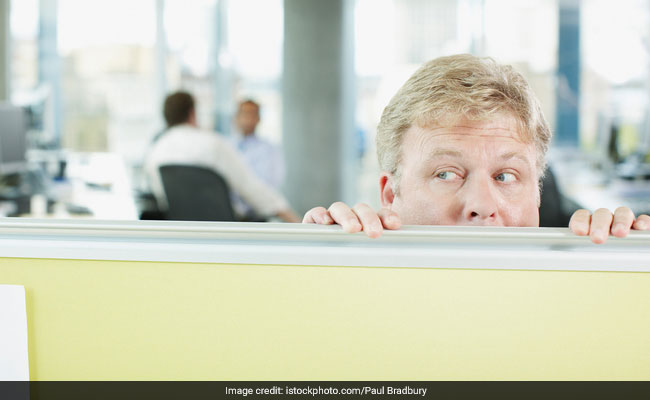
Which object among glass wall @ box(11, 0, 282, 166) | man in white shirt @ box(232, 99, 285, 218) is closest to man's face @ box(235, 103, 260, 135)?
man in white shirt @ box(232, 99, 285, 218)

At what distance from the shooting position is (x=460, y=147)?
1.19 metres

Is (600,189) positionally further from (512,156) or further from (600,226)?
(600,226)

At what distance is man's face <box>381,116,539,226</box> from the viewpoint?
1.16m

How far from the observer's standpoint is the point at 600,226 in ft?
2.24

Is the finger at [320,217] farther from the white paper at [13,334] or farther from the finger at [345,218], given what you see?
the white paper at [13,334]

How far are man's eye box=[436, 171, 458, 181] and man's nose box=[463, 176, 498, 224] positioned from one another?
30mm

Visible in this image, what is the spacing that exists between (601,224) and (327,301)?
307 millimetres

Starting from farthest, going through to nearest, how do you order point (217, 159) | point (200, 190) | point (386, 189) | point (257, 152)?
1. point (257, 152)
2. point (217, 159)
3. point (200, 190)
4. point (386, 189)

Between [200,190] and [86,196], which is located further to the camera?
[86,196]

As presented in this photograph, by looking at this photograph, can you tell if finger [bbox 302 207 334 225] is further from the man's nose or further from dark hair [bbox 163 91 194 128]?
dark hair [bbox 163 91 194 128]

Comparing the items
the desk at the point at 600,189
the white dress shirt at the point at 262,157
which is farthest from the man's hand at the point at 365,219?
the white dress shirt at the point at 262,157

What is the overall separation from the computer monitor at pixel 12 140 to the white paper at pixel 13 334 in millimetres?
4103

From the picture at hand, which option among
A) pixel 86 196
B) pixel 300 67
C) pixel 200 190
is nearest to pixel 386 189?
pixel 200 190

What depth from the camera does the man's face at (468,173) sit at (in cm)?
116
